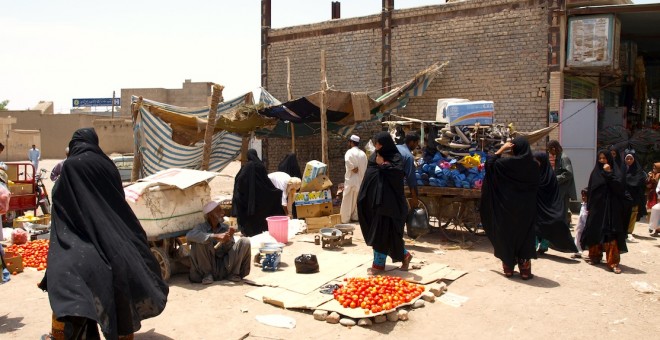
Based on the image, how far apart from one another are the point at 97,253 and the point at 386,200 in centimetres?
327

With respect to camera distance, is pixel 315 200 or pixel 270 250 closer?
pixel 270 250

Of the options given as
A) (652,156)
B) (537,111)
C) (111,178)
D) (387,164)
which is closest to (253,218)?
(387,164)

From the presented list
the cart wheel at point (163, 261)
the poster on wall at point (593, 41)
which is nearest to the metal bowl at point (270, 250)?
the cart wheel at point (163, 261)

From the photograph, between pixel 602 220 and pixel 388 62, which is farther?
pixel 388 62

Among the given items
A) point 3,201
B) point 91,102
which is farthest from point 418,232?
point 91,102

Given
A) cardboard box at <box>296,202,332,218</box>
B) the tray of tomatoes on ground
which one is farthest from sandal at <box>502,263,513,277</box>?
cardboard box at <box>296,202,332,218</box>

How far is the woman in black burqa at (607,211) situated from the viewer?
6496 mm

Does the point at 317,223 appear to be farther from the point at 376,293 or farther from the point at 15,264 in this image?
the point at 15,264

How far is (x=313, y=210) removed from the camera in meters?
9.48

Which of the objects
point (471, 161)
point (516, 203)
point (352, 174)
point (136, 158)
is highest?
point (471, 161)

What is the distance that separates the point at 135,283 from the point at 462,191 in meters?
5.33

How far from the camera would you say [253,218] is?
823 cm

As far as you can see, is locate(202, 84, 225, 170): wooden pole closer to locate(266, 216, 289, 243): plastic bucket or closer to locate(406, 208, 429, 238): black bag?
locate(266, 216, 289, 243): plastic bucket

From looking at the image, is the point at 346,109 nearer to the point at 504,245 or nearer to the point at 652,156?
the point at 504,245
